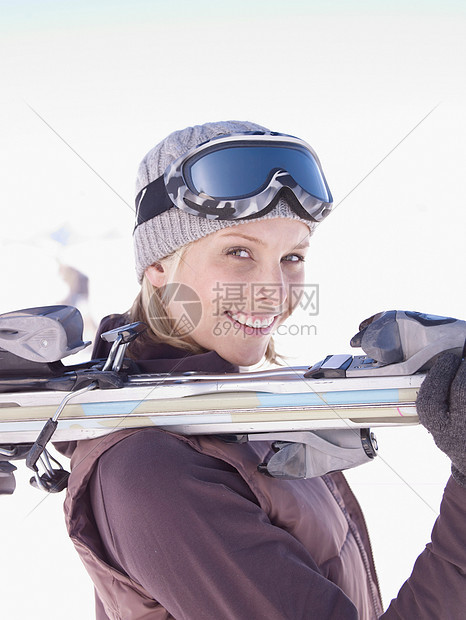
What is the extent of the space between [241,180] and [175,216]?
5.6 inches

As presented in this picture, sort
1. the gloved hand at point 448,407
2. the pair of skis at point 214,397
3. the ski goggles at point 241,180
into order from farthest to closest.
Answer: the ski goggles at point 241,180 < the pair of skis at point 214,397 < the gloved hand at point 448,407

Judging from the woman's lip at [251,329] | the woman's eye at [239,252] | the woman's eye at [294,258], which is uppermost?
the woman's eye at [239,252]

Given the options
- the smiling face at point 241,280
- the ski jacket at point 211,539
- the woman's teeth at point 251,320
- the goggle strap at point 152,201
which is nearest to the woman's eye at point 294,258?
the smiling face at point 241,280

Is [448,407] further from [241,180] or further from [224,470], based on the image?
[241,180]

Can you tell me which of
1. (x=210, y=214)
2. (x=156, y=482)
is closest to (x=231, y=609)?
(x=156, y=482)

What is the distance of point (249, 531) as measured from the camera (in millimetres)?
722

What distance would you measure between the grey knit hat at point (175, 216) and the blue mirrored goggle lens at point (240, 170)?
0.16ft

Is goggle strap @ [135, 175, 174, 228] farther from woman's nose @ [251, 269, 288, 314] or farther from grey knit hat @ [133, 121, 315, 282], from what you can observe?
woman's nose @ [251, 269, 288, 314]

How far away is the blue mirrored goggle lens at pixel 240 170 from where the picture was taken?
1039mm

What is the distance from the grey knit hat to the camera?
1055mm

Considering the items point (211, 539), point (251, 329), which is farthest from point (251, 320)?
point (211, 539)

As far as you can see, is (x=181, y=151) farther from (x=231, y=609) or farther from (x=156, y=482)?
(x=231, y=609)

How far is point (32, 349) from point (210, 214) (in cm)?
38

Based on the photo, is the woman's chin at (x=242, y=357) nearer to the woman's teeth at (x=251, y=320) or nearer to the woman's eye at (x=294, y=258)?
the woman's teeth at (x=251, y=320)
